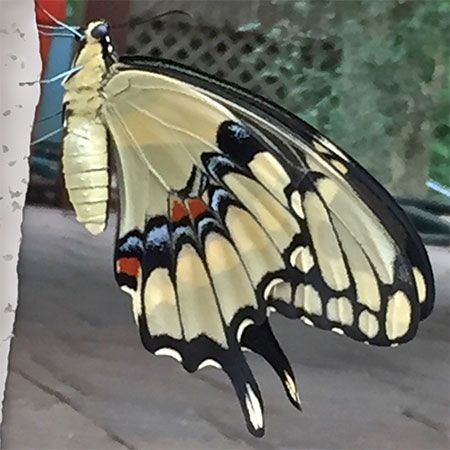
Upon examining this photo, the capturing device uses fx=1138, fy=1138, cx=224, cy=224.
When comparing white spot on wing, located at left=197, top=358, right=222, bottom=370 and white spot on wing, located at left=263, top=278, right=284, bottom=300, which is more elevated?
white spot on wing, located at left=263, top=278, right=284, bottom=300

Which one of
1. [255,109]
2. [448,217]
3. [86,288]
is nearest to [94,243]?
[86,288]

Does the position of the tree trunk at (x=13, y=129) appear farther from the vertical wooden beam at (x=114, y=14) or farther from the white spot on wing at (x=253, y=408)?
the white spot on wing at (x=253, y=408)

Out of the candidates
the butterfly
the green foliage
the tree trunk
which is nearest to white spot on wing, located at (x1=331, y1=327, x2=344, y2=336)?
the butterfly

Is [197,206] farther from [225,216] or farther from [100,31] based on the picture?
[100,31]

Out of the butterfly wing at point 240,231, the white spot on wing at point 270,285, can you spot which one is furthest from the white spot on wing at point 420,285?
the white spot on wing at point 270,285

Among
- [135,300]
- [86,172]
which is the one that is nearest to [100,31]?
[86,172]

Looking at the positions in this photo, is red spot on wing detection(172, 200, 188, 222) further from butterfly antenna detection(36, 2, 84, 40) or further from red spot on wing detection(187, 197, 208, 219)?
butterfly antenna detection(36, 2, 84, 40)

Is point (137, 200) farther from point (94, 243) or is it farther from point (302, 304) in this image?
point (302, 304)
